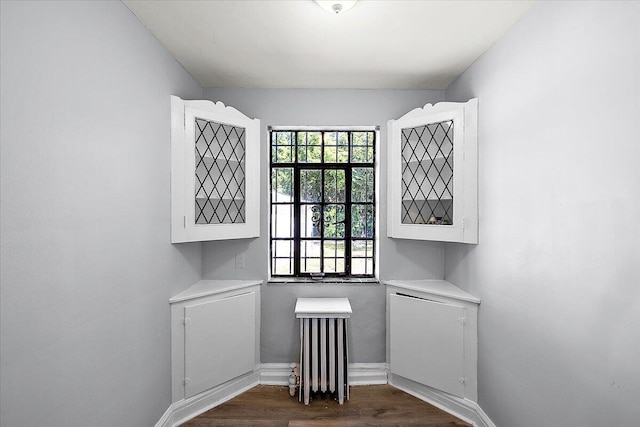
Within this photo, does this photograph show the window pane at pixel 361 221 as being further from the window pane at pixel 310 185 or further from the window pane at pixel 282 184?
the window pane at pixel 282 184

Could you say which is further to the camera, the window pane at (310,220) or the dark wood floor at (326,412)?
the window pane at (310,220)

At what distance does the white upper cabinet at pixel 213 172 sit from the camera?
2.22m

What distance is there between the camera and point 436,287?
102 inches

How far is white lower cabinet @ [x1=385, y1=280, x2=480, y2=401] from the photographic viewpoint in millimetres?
2287

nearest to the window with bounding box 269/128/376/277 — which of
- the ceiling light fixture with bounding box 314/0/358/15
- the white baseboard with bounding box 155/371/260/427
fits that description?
the white baseboard with bounding box 155/371/260/427

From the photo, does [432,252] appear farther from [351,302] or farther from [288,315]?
[288,315]

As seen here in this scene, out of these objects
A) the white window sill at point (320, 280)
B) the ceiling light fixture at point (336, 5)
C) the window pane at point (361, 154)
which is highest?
the ceiling light fixture at point (336, 5)

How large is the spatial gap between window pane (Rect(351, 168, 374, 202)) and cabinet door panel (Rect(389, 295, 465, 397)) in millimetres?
957

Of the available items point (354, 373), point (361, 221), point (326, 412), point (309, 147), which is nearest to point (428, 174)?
point (361, 221)

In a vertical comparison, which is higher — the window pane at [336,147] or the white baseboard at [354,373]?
the window pane at [336,147]
